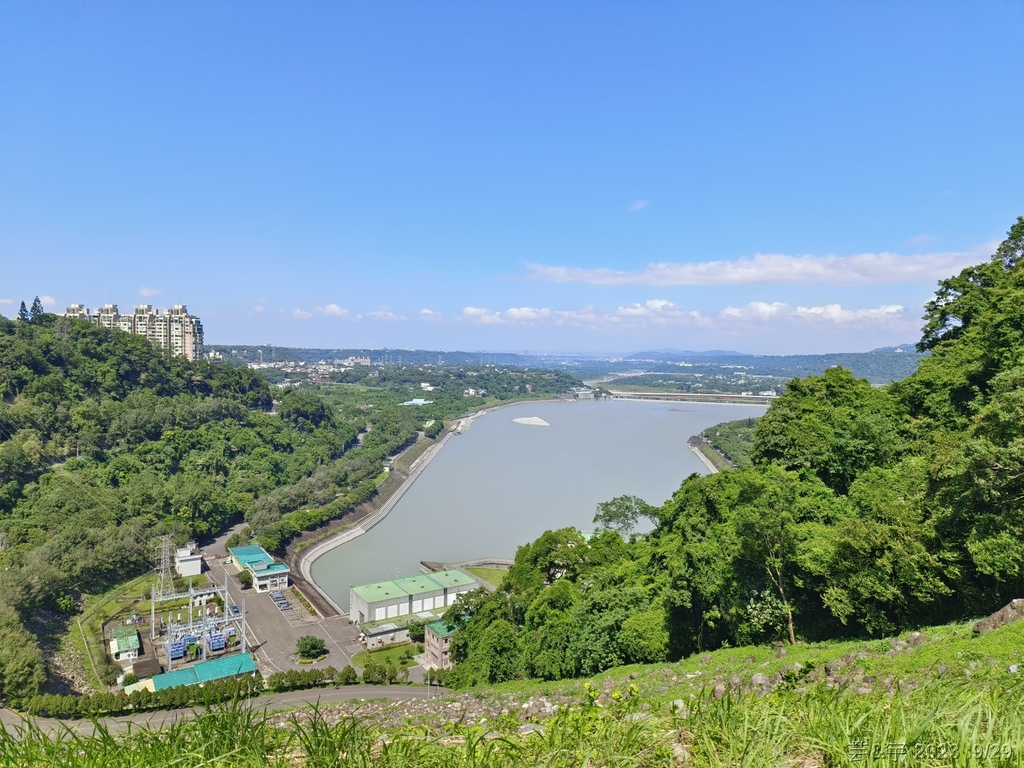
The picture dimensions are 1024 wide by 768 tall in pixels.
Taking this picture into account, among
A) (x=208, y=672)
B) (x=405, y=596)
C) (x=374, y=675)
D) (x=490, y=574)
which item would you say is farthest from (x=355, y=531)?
(x=374, y=675)

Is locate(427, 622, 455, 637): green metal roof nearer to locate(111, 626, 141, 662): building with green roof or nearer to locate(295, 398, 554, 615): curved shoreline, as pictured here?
locate(295, 398, 554, 615): curved shoreline

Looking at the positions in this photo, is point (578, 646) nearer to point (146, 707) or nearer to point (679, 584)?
point (679, 584)

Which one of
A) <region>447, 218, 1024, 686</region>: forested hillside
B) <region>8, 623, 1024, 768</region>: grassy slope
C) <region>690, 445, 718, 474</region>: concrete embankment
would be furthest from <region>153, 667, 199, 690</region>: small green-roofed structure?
<region>690, 445, 718, 474</region>: concrete embankment

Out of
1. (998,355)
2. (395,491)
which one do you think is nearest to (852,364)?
(395,491)

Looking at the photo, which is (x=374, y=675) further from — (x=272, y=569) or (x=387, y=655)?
(x=272, y=569)

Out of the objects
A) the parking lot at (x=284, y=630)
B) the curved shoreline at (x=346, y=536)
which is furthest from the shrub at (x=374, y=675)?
the curved shoreline at (x=346, y=536)

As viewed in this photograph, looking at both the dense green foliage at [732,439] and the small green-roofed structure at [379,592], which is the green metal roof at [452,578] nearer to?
the small green-roofed structure at [379,592]

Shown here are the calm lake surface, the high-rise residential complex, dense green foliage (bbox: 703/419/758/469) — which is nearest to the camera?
the calm lake surface
